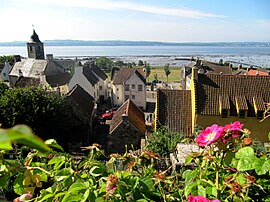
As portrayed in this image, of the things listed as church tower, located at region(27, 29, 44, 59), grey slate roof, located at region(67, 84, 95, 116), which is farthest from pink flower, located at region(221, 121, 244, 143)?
church tower, located at region(27, 29, 44, 59)

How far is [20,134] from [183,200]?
5.50 ft

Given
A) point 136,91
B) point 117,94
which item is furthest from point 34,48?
point 136,91

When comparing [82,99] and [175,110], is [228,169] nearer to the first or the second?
[175,110]

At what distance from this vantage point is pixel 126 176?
6.16ft

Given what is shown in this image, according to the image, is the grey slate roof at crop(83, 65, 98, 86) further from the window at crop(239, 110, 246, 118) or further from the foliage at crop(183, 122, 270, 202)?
the foliage at crop(183, 122, 270, 202)

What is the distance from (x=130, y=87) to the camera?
3569 centimetres

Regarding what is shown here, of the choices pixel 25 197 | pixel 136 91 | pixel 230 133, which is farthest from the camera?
pixel 136 91

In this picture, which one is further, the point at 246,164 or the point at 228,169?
the point at 228,169

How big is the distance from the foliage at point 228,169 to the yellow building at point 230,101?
15.3 m

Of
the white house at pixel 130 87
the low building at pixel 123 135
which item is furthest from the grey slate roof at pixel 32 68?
the low building at pixel 123 135

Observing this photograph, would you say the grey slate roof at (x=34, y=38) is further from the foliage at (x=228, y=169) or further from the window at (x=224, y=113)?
the foliage at (x=228, y=169)

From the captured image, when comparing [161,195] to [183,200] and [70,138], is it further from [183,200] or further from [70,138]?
[70,138]

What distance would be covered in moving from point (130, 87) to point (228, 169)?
33714mm

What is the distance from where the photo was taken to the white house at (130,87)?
35.4 meters
